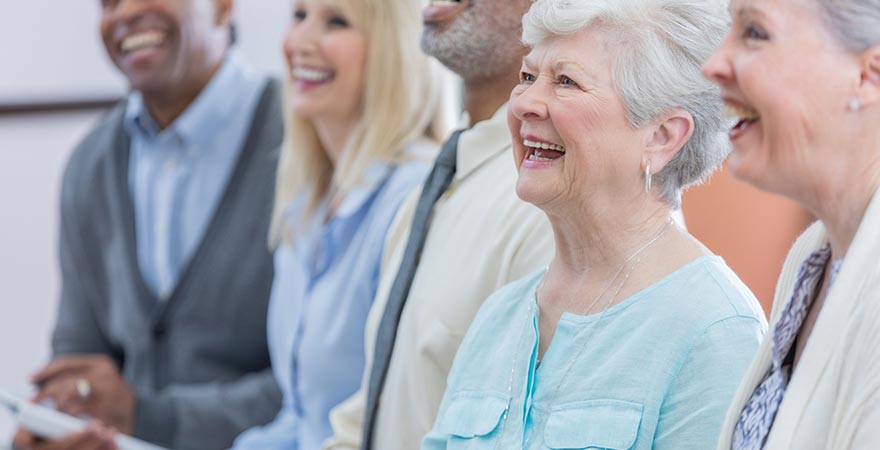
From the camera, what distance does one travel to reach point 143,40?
114 inches

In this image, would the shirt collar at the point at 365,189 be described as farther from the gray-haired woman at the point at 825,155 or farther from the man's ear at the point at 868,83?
the man's ear at the point at 868,83

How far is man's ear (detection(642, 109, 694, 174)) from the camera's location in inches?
50.5

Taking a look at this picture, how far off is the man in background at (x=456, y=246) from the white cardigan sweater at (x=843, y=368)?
57cm

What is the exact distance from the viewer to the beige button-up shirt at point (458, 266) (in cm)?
158

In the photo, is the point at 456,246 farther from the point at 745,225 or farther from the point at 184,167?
the point at 184,167

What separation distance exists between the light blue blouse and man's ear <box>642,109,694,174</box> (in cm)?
11

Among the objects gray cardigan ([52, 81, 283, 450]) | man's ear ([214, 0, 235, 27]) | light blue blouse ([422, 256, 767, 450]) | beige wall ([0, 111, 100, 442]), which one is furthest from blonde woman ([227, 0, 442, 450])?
beige wall ([0, 111, 100, 442])

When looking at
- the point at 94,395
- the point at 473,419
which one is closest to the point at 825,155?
the point at 473,419

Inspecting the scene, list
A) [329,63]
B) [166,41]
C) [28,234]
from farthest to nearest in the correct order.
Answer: [28,234], [166,41], [329,63]

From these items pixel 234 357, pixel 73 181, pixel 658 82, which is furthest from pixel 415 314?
pixel 73 181

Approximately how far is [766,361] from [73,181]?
86.9 inches

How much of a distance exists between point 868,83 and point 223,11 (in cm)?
223

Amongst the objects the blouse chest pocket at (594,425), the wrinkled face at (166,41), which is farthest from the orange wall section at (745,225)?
the wrinkled face at (166,41)

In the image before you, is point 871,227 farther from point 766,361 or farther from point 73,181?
point 73,181
